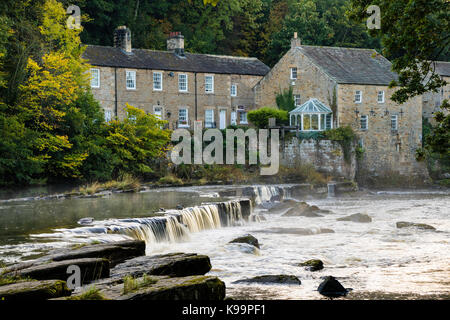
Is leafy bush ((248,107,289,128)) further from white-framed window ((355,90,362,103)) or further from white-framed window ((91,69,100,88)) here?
white-framed window ((91,69,100,88))

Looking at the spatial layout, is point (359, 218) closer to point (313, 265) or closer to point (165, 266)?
point (313, 265)

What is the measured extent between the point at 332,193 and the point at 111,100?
53.2 feet

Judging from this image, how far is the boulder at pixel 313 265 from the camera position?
1655 centimetres

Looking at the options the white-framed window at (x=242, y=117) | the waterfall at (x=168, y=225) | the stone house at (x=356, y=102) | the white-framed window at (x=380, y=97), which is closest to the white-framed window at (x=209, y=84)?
the white-framed window at (x=242, y=117)

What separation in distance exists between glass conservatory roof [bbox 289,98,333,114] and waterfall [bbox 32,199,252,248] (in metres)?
18.6

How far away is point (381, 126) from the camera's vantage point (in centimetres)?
4862

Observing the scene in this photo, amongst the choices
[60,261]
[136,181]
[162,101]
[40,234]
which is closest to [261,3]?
[162,101]

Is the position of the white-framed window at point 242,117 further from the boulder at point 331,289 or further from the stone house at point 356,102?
the boulder at point 331,289

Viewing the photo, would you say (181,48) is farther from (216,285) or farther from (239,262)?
(216,285)

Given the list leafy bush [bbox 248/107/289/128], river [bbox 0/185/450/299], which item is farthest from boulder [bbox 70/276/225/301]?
leafy bush [bbox 248/107/289/128]

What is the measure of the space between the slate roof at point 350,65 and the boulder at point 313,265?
31093mm

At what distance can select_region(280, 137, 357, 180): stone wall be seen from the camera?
4366 cm

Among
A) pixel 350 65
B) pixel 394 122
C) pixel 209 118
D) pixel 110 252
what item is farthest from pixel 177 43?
pixel 110 252

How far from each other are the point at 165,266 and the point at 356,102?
36632 mm
